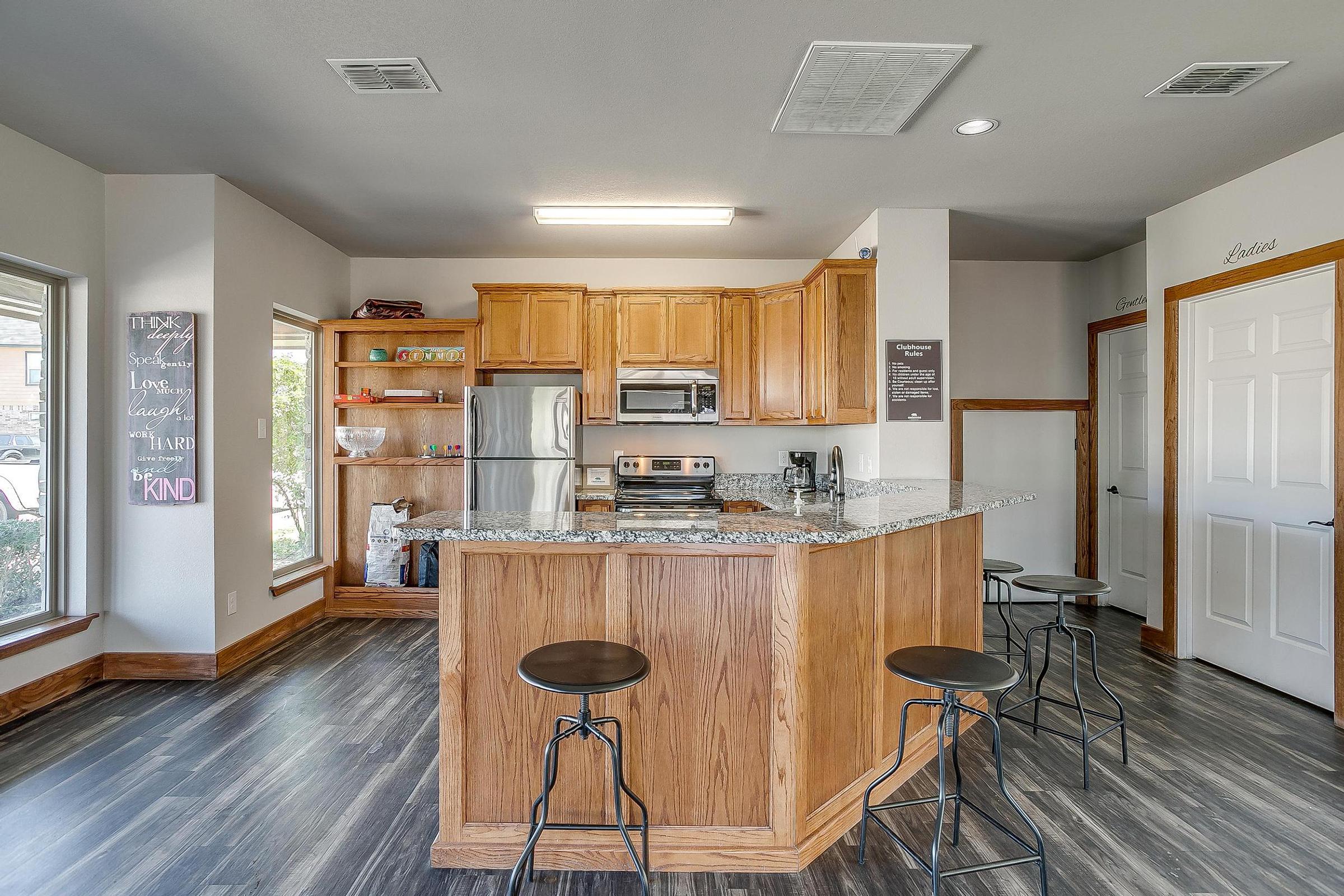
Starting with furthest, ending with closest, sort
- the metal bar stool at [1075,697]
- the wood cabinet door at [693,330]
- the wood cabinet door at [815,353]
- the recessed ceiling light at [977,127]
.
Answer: the wood cabinet door at [693,330]
the wood cabinet door at [815,353]
the recessed ceiling light at [977,127]
the metal bar stool at [1075,697]

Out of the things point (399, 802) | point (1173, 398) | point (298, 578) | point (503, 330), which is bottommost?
point (399, 802)

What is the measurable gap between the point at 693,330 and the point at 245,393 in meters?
2.96

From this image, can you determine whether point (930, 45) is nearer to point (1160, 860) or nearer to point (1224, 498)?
point (1160, 860)

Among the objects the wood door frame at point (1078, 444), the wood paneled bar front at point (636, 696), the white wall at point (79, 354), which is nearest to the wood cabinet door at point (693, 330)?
the wood door frame at point (1078, 444)

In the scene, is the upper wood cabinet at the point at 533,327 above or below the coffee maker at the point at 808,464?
above

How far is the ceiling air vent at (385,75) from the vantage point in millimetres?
2404

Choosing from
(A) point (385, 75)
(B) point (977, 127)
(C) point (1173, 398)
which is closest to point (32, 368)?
(A) point (385, 75)

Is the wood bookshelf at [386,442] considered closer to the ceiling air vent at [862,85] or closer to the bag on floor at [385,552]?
the bag on floor at [385,552]

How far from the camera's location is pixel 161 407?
3520 mm

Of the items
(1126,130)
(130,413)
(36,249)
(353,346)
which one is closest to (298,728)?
(130,413)

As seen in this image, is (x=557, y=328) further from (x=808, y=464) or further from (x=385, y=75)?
(x=385, y=75)

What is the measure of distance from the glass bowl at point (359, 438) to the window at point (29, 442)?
1.64 metres

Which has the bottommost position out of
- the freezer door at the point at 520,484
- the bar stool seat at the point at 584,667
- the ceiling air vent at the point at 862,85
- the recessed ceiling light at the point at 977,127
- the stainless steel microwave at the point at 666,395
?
the bar stool seat at the point at 584,667

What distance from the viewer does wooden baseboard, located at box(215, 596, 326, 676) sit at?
11.9 ft
